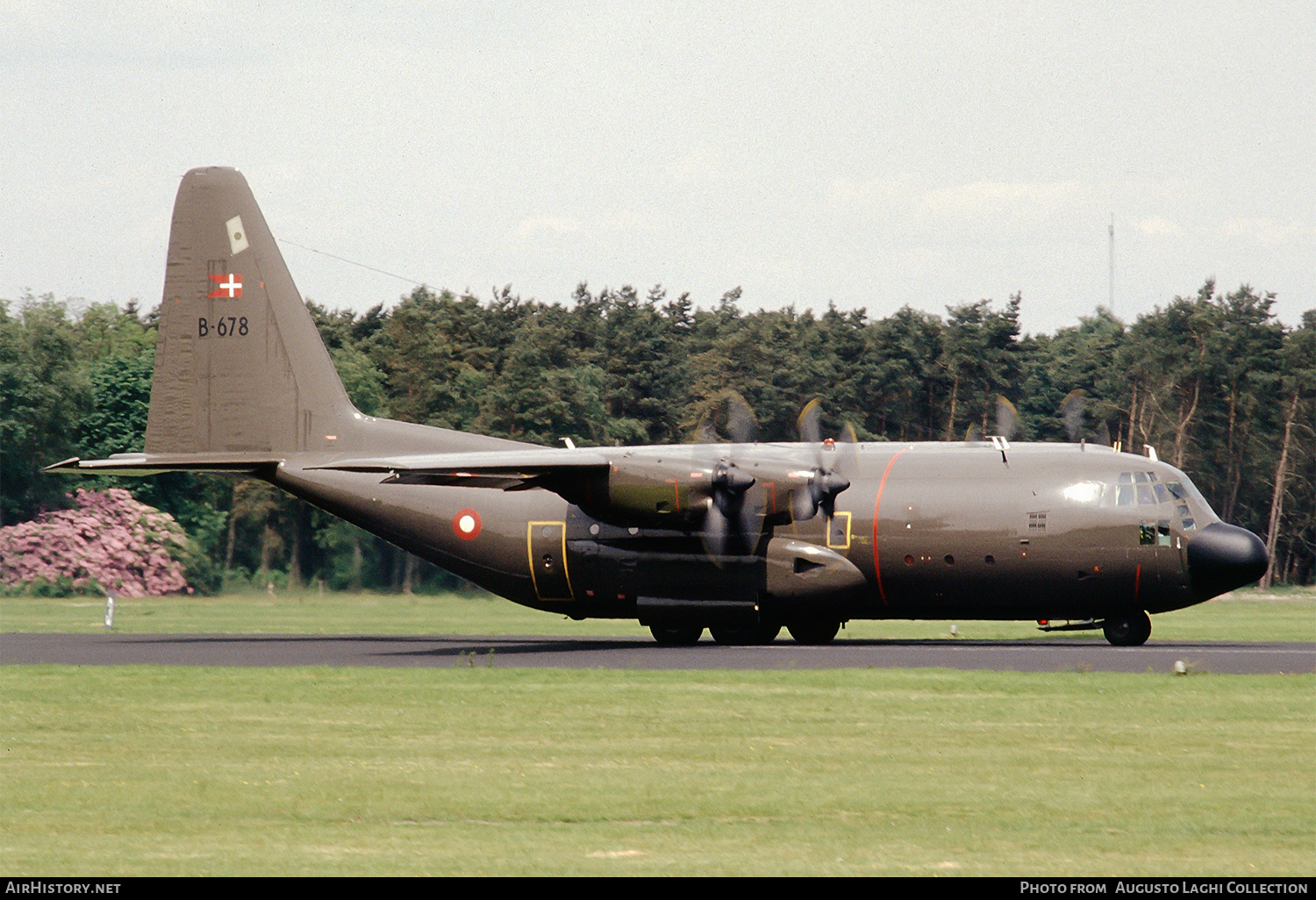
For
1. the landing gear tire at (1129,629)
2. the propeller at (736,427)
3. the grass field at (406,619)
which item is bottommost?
the grass field at (406,619)

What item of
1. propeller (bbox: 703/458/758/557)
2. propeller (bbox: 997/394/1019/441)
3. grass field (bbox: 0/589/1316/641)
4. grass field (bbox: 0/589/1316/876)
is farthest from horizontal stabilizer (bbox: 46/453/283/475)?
propeller (bbox: 997/394/1019/441)

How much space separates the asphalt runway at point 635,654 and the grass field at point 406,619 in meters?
3.08

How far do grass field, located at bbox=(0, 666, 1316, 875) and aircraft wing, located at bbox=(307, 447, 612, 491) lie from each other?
571 cm

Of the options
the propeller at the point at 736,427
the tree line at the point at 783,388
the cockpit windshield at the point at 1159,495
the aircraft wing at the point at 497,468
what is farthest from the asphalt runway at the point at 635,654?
the tree line at the point at 783,388

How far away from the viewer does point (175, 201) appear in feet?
118

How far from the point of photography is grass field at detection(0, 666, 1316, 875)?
1125 cm

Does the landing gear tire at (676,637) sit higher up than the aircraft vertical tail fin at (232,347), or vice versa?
the aircraft vertical tail fin at (232,347)

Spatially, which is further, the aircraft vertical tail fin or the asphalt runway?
the aircraft vertical tail fin

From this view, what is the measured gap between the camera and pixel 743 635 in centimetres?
3256

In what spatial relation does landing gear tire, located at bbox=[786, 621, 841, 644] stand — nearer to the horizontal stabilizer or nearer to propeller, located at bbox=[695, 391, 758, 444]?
propeller, located at bbox=[695, 391, 758, 444]

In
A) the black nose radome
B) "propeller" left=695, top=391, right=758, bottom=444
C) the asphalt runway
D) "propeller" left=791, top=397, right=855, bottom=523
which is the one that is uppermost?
"propeller" left=695, top=391, right=758, bottom=444

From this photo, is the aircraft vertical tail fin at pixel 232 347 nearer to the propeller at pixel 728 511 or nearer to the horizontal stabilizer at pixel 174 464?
the horizontal stabilizer at pixel 174 464

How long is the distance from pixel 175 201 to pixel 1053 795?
28475mm

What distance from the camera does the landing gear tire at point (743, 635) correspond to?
3228 cm
